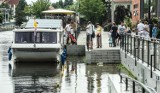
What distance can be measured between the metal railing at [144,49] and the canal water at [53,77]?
1304 mm

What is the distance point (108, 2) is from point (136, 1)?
948 inches

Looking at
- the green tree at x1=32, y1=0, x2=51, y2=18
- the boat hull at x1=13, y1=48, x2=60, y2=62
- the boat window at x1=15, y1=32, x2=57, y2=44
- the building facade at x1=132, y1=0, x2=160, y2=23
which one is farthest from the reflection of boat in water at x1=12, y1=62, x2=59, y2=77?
the green tree at x1=32, y1=0, x2=51, y2=18

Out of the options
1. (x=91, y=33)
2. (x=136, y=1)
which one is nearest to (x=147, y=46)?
(x=91, y=33)

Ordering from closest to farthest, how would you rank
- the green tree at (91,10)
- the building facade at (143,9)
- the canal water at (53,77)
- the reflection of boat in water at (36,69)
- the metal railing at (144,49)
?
the metal railing at (144,49), the canal water at (53,77), the reflection of boat in water at (36,69), the building facade at (143,9), the green tree at (91,10)

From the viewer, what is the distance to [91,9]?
95.9 m

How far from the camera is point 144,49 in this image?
68.3 ft

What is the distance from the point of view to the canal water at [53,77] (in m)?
18.9

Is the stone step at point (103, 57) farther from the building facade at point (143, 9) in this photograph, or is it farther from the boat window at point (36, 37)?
the building facade at point (143, 9)

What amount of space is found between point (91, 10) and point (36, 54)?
221 feet

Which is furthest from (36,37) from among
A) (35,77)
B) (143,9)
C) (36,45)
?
(143,9)

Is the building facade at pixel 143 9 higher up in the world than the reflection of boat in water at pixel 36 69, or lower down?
higher up

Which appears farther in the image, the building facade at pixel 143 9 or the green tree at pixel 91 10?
the green tree at pixel 91 10

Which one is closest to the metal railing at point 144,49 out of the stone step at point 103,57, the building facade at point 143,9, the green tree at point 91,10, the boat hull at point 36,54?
the stone step at point 103,57

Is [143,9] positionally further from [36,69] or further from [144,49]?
[144,49]
